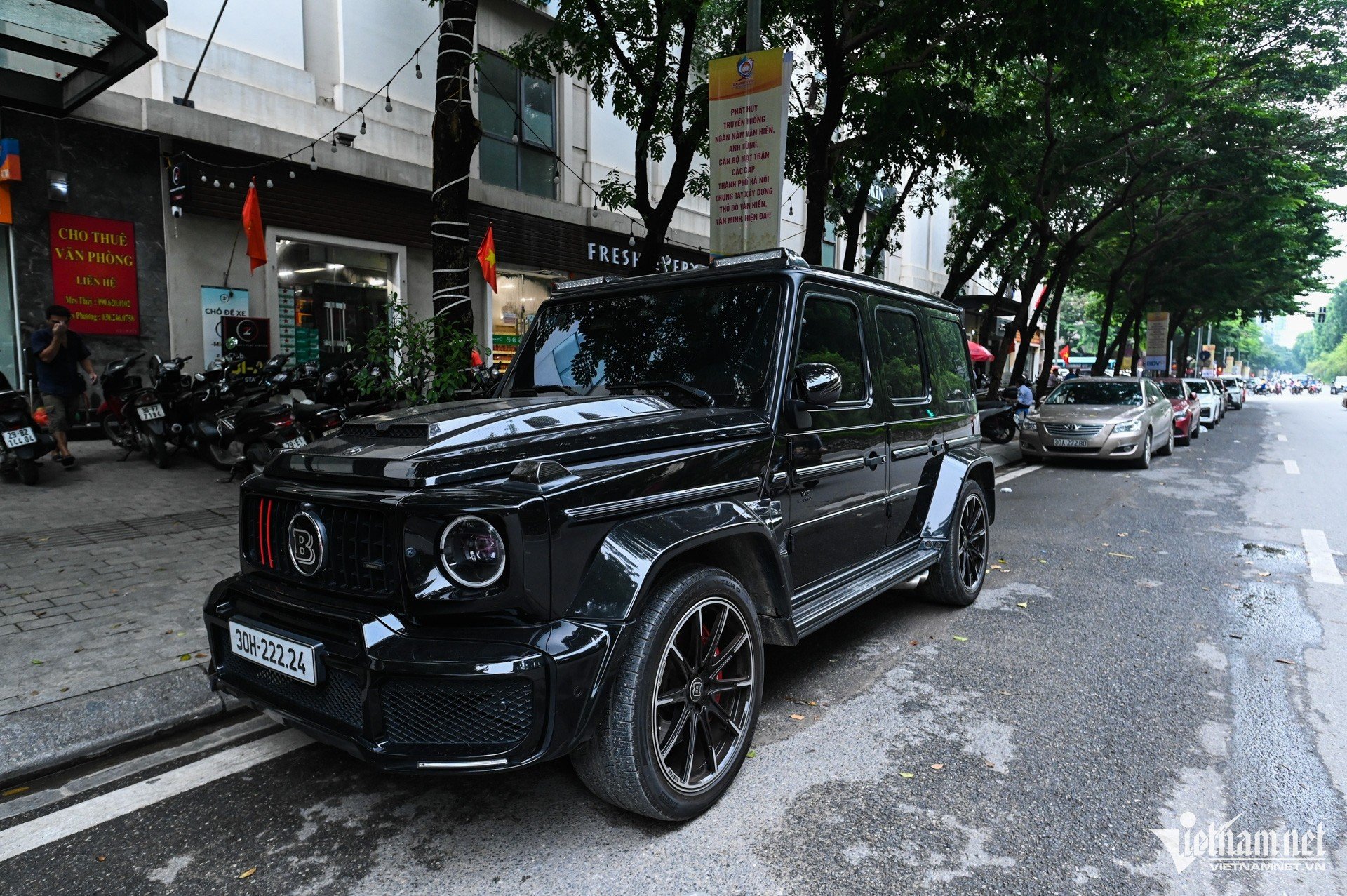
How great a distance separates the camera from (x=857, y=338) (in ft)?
13.5

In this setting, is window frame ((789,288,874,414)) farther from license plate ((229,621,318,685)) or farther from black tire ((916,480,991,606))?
license plate ((229,621,318,685))

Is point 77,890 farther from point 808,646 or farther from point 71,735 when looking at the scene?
point 808,646

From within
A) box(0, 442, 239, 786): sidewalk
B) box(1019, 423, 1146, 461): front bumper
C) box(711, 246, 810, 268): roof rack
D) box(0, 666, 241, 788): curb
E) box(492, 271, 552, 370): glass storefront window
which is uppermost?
box(492, 271, 552, 370): glass storefront window

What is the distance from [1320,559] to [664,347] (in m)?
6.56

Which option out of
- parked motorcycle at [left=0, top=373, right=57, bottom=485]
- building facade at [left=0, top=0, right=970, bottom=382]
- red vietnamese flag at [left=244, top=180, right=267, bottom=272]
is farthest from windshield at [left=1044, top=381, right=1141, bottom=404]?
parked motorcycle at [left=0, top=373, right=57, bottom=485]

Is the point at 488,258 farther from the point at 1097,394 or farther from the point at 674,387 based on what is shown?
the point at 1097,394

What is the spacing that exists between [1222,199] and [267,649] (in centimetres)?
2575

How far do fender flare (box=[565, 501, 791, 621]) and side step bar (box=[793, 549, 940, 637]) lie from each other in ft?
1.61

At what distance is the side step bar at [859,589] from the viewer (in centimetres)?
339

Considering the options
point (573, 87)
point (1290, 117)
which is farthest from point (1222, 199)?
point (573, 87)

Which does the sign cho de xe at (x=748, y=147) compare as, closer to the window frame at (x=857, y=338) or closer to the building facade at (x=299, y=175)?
the building facade at (x=299, y=175)

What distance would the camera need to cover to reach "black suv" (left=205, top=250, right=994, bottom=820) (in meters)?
2.27

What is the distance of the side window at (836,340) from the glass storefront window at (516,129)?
11.3m

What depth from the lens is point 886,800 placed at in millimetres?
2857
